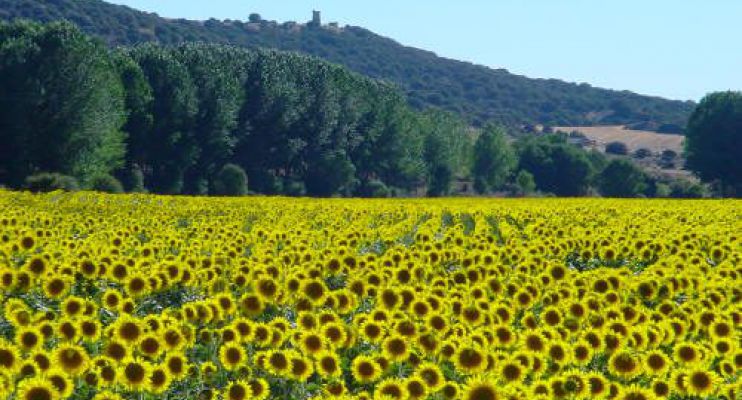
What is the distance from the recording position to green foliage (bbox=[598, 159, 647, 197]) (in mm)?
102625

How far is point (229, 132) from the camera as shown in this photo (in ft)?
240

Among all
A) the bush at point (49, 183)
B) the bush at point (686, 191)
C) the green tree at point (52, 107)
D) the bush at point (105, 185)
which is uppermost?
the green tree at point (52, 107)

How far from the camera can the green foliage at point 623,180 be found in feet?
337

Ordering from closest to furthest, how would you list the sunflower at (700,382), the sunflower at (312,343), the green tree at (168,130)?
the sunflower at (700,382), the sunflower at (312,343), the green tree at (168,130)

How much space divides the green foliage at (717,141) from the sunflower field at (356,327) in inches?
3491

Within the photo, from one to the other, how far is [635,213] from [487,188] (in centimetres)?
8027

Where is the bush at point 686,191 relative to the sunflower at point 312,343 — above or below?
below

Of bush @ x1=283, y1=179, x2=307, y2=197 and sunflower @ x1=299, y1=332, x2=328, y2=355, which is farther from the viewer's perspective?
bush @ x1=283, y1=179, x2=307, y2=197

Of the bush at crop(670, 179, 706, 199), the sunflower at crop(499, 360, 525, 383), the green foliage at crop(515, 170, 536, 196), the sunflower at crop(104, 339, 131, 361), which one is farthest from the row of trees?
the sunflower at crop(499, 360, 525, 383)

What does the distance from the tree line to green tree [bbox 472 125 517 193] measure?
17cm

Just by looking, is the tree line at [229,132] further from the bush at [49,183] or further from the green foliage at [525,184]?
the green foliage at [525,184]

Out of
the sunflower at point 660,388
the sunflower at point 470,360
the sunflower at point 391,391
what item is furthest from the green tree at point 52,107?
the sunflower at point 660,388

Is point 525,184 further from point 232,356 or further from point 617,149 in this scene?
point 232,356

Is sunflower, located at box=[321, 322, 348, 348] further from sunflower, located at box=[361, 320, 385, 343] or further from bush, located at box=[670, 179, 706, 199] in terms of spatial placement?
bush, located at box=[670, 179, 706, 199]
